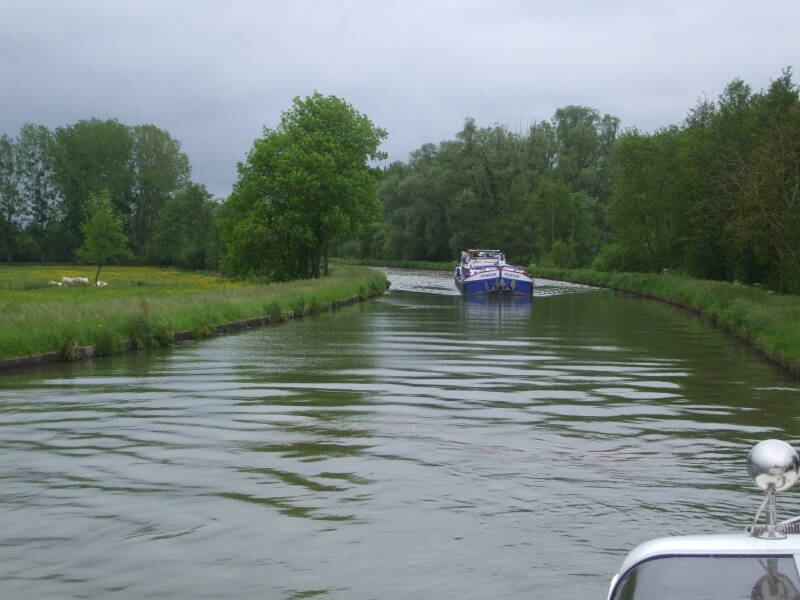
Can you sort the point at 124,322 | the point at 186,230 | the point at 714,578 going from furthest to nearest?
the point at 186,230 → the point at 124,322 → the point at 714,578

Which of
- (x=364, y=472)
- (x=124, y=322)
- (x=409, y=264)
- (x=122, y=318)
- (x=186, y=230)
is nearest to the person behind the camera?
(x=364, y=472)

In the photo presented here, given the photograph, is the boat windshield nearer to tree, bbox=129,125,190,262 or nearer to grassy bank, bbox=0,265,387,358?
grassy bank, bbox=0,265,387,358

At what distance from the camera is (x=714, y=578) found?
287cm

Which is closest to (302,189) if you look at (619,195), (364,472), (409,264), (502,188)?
(619,195)

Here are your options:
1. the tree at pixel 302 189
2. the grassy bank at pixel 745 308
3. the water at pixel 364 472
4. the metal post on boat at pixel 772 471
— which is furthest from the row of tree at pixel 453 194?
the metal post on boat at pixel 772 471

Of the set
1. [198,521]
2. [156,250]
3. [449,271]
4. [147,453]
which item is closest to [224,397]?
[147,453]

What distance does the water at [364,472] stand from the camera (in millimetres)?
6078

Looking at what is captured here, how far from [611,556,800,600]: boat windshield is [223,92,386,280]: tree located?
48354 mm

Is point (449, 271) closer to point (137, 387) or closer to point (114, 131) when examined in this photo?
point (114, 131)

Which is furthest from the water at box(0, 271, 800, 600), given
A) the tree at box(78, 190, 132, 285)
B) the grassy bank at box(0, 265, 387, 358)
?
the tree at box(78, 190, 132, 285)

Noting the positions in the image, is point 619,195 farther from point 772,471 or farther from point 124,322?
point 772,471

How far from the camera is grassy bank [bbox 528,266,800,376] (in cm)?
1980

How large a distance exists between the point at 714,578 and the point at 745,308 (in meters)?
25.3

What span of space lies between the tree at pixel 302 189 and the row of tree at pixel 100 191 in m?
43.3
